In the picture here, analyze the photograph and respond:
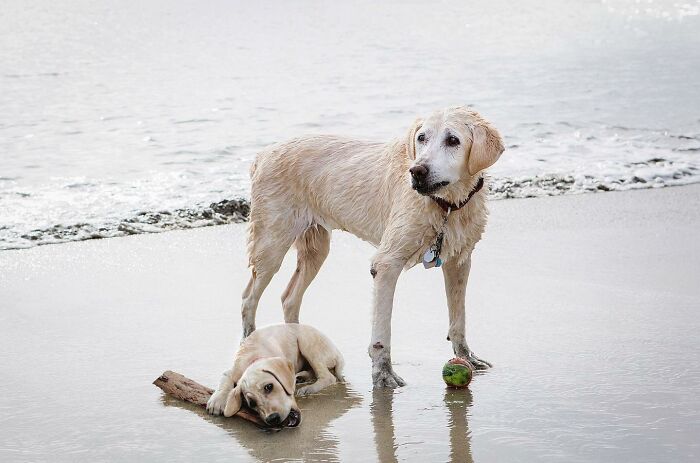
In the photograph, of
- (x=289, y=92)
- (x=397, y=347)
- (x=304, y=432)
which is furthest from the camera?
(x=289, y=92)

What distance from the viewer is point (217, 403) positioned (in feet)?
16.2

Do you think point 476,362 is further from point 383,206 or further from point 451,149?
point 451,149

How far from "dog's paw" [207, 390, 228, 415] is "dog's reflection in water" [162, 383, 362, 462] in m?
0.03

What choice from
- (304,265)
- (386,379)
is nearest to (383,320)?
(386,379)

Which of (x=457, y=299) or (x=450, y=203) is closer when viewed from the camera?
(x=450, y=203)

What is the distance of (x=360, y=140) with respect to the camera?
20.5 feet

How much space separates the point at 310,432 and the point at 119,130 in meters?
11.7

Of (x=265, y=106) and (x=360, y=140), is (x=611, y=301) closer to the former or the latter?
(x=360, y=140)

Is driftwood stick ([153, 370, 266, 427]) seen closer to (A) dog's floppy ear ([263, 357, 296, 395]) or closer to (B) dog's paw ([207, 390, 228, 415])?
(B) dog's paw ([207, 390, 228, 415])

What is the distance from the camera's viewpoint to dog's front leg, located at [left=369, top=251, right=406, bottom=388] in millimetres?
5340

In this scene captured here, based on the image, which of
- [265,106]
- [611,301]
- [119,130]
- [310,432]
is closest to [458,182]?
[310,432]

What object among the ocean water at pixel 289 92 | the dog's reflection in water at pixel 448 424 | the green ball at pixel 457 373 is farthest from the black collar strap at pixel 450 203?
the ocean water at pixel 289 92

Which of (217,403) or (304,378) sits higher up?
(217,403)

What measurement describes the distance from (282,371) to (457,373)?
0.89m
